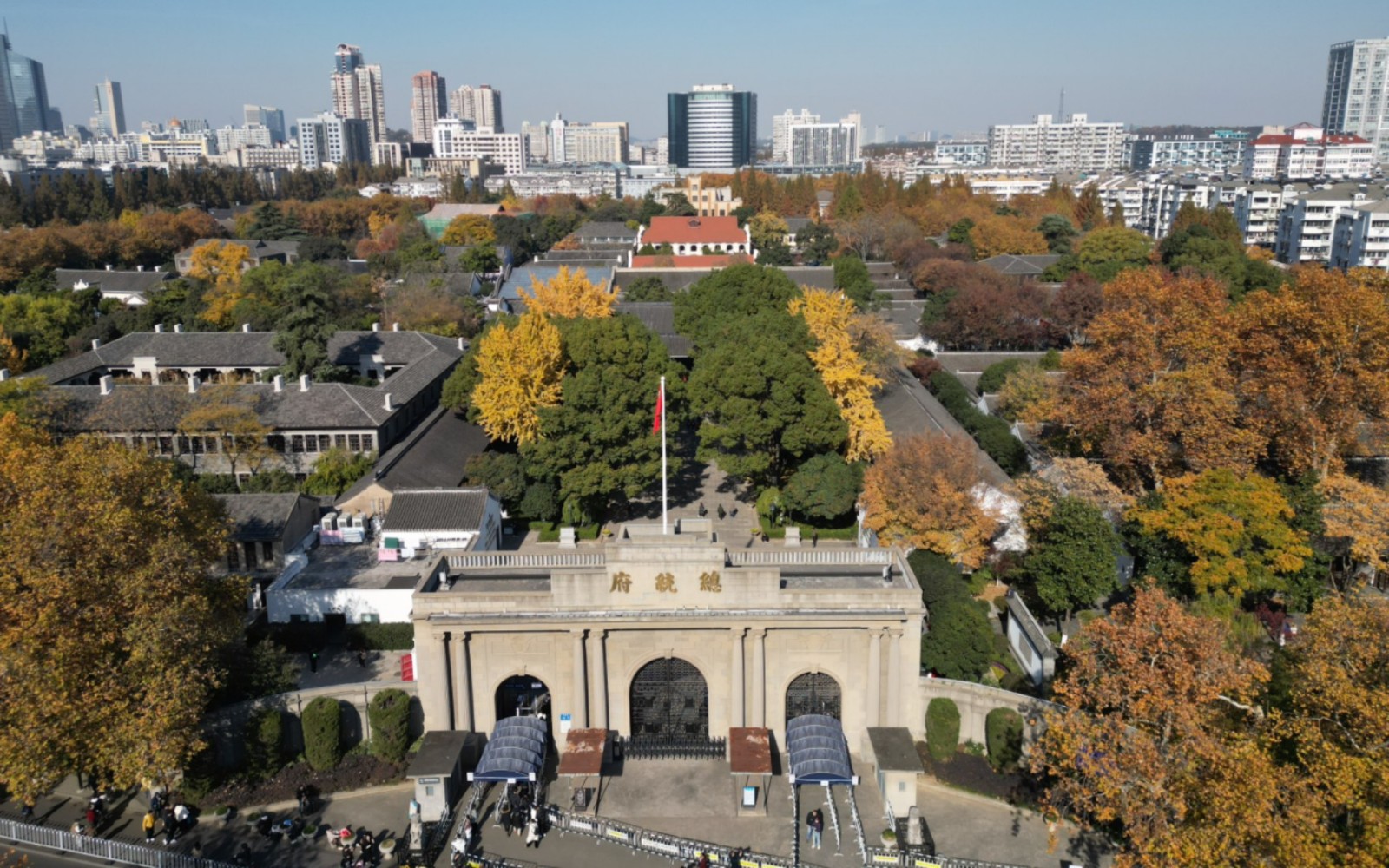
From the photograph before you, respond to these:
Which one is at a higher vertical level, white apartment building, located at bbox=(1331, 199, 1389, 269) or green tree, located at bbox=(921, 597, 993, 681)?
white apartment building, located at bbox=(1331, 199, 1389, 269)

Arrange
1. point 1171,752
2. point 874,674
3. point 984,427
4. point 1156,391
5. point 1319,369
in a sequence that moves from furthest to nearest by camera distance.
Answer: point 984,427 → point 1156,391 → point 1319,369 → point 874,674 → point 1171,752

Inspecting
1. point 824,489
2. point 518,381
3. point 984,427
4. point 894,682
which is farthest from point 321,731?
point 984,427

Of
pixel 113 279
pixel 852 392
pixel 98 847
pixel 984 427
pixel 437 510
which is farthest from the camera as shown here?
pixel 113 279

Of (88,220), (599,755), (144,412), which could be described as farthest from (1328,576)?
(88,220)

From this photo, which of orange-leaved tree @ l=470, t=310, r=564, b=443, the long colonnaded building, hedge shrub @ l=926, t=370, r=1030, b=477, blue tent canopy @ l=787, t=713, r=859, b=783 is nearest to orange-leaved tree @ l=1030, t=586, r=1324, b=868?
blue tent canopy @ l=787, t=713, r=859, b=783

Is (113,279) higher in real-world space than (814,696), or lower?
higher

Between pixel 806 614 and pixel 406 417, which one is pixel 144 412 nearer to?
pixel 406 417

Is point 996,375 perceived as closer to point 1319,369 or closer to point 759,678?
point 1319,369

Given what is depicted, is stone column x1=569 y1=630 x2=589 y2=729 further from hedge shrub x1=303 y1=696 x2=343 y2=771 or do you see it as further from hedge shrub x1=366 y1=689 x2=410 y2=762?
hedge shrub x1=303 y1=696 x2=343 y2=771

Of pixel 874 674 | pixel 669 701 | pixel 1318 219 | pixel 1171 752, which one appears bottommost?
pixel 669 701
